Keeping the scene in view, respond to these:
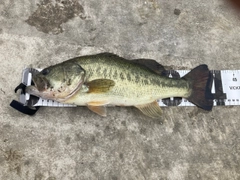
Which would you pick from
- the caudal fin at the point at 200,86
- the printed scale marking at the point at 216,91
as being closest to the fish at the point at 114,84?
the caudal fin at the point at 200,86

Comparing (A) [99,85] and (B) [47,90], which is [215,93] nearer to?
(A) [99,85]

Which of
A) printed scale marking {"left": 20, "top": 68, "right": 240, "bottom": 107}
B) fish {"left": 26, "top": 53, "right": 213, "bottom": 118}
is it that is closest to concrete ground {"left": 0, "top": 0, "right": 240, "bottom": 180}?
printed scale marking {"left": 20, "top": 68, "right": 240, "bottom": 107}

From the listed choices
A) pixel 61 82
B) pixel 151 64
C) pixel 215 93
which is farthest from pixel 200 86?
pixel 61 82

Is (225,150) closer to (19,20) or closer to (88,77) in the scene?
(88,77)

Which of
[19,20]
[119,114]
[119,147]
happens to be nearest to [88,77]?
[119,114]

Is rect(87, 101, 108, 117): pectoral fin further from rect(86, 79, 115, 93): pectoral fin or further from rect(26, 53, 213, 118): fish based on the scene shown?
rect(86, 79, 115, 93): pectoral fin

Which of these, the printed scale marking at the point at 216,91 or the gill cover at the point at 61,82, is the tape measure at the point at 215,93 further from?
the gill cover at the point at 61,82
